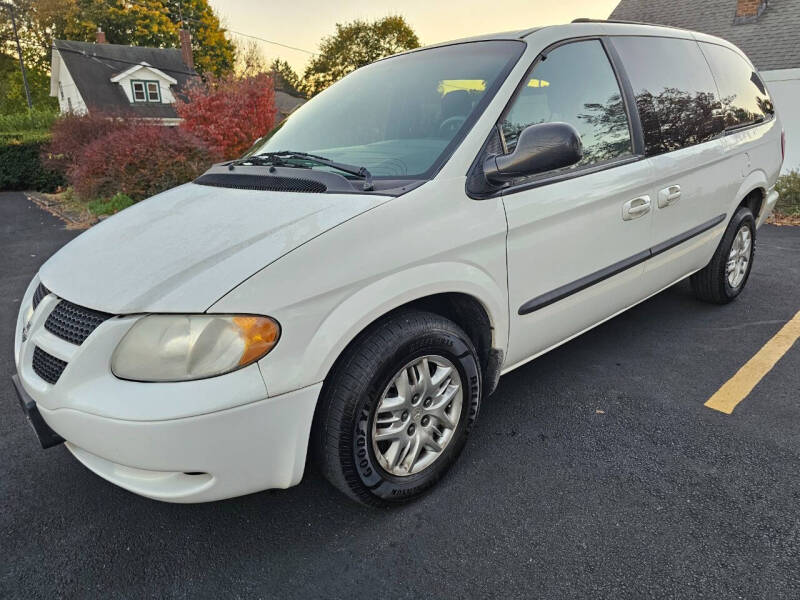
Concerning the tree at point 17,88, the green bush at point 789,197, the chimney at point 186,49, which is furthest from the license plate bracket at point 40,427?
the tree at point 17,88

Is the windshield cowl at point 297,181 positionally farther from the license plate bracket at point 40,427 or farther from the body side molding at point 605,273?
the license plate bracket at point 40,427

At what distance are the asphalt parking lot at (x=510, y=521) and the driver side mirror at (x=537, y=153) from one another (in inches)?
49.7

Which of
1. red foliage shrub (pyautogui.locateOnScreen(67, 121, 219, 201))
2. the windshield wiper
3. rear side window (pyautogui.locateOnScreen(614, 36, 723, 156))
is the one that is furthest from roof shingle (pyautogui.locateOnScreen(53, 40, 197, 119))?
rear side window (pyautogui.locateOnScreen(614, 36, 723, 156))

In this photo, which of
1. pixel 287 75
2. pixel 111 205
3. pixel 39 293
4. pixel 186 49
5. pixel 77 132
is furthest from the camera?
pixel 287 75

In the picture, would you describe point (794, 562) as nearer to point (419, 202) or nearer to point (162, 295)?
point (419, 202)

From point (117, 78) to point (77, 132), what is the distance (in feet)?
68.4

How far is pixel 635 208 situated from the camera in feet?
9.34

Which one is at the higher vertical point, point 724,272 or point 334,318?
point 334,318

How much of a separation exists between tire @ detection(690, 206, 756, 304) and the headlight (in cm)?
349

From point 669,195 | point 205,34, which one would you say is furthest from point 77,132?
point 205,34

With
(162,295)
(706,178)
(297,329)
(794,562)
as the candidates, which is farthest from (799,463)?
(162,295)

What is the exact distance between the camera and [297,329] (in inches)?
68.5

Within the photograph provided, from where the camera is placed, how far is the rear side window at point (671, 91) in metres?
3.01

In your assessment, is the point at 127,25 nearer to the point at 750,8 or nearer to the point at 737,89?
the point at 750,8
